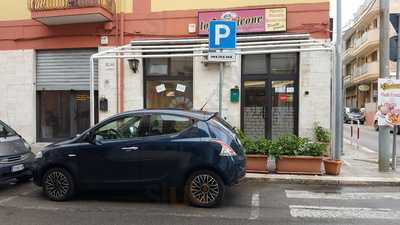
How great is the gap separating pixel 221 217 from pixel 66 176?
2804 mm

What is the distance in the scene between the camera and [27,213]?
7180mm

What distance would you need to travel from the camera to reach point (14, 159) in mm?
8789

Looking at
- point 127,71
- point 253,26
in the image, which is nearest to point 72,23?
point 127,71

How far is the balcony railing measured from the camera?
14.0m

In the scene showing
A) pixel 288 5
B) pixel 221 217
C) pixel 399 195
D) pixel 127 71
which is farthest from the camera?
pixel 127 71

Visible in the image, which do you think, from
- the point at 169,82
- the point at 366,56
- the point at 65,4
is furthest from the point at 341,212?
the point at 366,56

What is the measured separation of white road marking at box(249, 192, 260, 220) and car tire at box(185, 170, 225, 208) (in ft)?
1.82

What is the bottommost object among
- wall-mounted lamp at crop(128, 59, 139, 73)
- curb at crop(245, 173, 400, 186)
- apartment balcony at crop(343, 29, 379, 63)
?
curb at crop(245, 173, 400, 186)

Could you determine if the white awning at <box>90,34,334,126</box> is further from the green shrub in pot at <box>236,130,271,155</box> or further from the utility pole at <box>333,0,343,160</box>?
the green shrub in pot at <box>236,130,271,155</box>

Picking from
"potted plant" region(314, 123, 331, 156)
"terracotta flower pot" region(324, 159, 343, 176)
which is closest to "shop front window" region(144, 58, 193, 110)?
"potted plant" region(314, 123, 331, 156)

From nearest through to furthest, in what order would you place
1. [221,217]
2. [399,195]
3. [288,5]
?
[221,217]
[399,195]
[288,5]

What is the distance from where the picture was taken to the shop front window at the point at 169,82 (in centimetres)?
1451

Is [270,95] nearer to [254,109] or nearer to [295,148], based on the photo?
[254,109]

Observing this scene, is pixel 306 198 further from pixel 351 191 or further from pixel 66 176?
pixel 66 176
